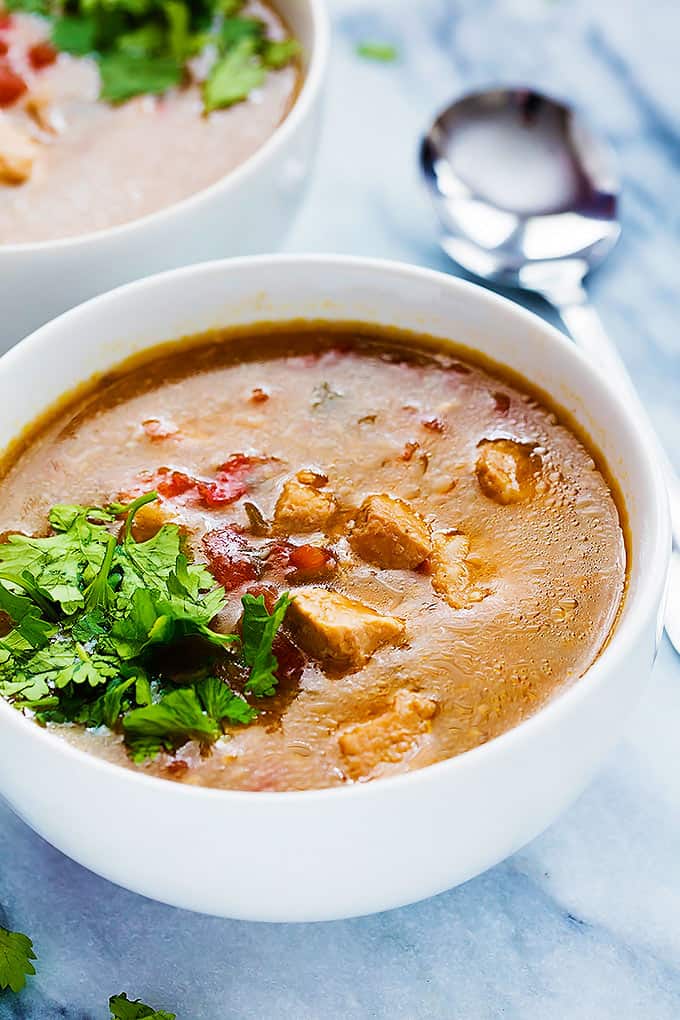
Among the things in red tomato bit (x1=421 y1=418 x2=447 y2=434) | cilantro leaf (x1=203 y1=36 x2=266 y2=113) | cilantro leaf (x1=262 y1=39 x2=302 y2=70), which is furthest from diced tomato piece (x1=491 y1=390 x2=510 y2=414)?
cilantro leaf (x1=262 y1=39 x2=302 y2=70)

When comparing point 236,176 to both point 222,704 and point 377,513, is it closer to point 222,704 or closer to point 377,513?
point 377,513

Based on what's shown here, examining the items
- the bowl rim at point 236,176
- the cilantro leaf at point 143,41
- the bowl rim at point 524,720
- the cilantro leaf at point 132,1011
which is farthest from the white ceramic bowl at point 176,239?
the cilantro leaf at point 132,1011

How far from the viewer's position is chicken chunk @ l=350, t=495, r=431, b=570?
7.55ft

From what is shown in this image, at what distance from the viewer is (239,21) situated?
141 inches

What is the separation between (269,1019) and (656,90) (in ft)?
9.51

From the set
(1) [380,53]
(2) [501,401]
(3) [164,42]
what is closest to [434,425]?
(2) [501,401]

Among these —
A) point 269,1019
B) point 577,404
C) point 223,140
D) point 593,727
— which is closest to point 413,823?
point 593,727

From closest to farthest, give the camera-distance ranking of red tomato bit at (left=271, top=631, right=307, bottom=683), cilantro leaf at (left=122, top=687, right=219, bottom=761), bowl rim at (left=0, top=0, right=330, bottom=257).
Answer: cilantro leaf at (left=122, top=687, right=219, bottom=761), red tomato bit at (left=271, top=631, right=307, bottom=683), bowl rim at (left=0, top=0, right=330, bottom=257)

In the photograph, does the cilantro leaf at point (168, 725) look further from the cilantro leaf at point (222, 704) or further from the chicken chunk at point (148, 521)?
the chicken chunk at point (148, 521)

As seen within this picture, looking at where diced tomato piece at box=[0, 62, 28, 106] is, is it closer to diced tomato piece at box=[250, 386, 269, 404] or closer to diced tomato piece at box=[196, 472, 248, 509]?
diced tomato piece at box=[250, 386, 269, 404]

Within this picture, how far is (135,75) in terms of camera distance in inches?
135

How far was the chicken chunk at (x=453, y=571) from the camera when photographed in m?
2.28

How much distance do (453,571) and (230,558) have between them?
39 cm

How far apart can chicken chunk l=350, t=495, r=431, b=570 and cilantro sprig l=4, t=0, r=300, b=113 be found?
1457 mm
